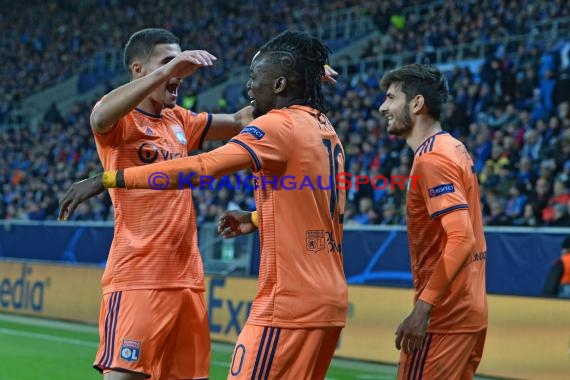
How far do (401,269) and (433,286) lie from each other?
8.00 metres

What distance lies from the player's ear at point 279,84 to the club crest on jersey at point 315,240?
62cm

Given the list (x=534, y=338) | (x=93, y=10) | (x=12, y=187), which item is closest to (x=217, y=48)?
(x=12, y=187)

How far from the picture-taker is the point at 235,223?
4883 mm

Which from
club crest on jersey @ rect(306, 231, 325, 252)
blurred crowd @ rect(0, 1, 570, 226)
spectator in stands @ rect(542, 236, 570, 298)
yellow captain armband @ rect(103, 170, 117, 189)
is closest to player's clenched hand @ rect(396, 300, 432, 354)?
club crest on jersey @ rect(306, 231, 325, 252)

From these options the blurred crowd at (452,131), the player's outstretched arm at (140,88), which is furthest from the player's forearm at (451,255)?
the blurred crowd at (452,131)

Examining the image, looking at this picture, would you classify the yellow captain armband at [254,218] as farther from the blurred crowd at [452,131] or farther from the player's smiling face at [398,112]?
the blurred crowd at [452,131]

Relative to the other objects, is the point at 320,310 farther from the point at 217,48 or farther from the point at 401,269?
the point at 217,48

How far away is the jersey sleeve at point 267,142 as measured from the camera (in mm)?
3850

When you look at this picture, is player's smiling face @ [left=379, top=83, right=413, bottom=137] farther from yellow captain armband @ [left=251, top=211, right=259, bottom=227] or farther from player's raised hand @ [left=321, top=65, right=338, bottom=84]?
yellow captain armband @ [left=251, top=211, right=259, bottom=227]

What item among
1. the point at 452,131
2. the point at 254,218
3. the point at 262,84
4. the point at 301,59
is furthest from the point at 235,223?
the point at 452,131

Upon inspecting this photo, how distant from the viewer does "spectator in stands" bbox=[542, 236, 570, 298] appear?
34.7ft

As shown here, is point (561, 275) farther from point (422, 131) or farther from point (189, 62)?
point (189, 62)

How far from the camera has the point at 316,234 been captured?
397 centimetres

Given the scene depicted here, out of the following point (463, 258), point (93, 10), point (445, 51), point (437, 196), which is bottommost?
point (463, 258)
